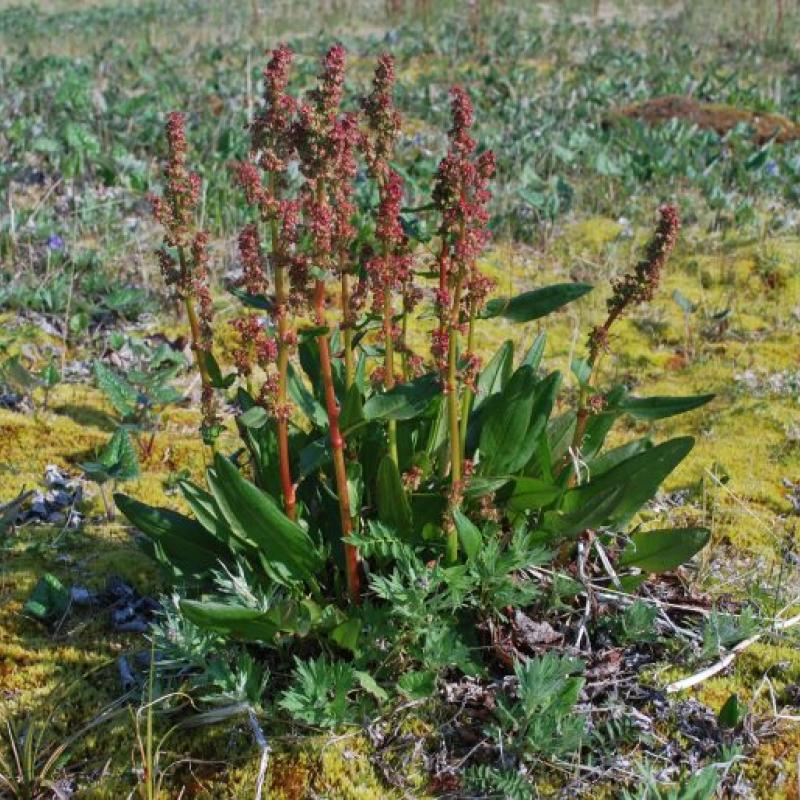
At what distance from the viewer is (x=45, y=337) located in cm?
476

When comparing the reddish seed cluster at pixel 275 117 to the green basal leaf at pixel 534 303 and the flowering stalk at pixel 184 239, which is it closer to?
the flowering stalk at pixel 184 239

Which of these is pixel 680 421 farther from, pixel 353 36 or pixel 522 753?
pixel 353 36

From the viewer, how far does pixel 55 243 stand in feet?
17.5

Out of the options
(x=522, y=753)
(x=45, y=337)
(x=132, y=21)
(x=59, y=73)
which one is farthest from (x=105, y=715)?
(x=132, y=21)

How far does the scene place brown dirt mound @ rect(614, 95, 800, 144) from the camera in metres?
8.16

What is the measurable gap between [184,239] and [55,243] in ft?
10.9

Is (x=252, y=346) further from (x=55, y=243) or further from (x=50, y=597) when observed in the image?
(x=55, y=243)

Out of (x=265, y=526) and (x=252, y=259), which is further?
(x=265, y=526)

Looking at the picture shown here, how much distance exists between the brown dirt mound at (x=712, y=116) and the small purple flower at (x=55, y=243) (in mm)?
5136

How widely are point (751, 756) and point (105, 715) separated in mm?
1632

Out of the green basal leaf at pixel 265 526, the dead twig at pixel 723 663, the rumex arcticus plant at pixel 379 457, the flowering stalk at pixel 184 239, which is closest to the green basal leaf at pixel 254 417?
the rumex arcticus plant at pixel 379 457

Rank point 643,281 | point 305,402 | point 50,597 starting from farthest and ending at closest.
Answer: point 50,597, point 305,402, point 643,281

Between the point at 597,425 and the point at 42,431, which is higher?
the point at 597,425

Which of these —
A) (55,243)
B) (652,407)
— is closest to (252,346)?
(652,407)
